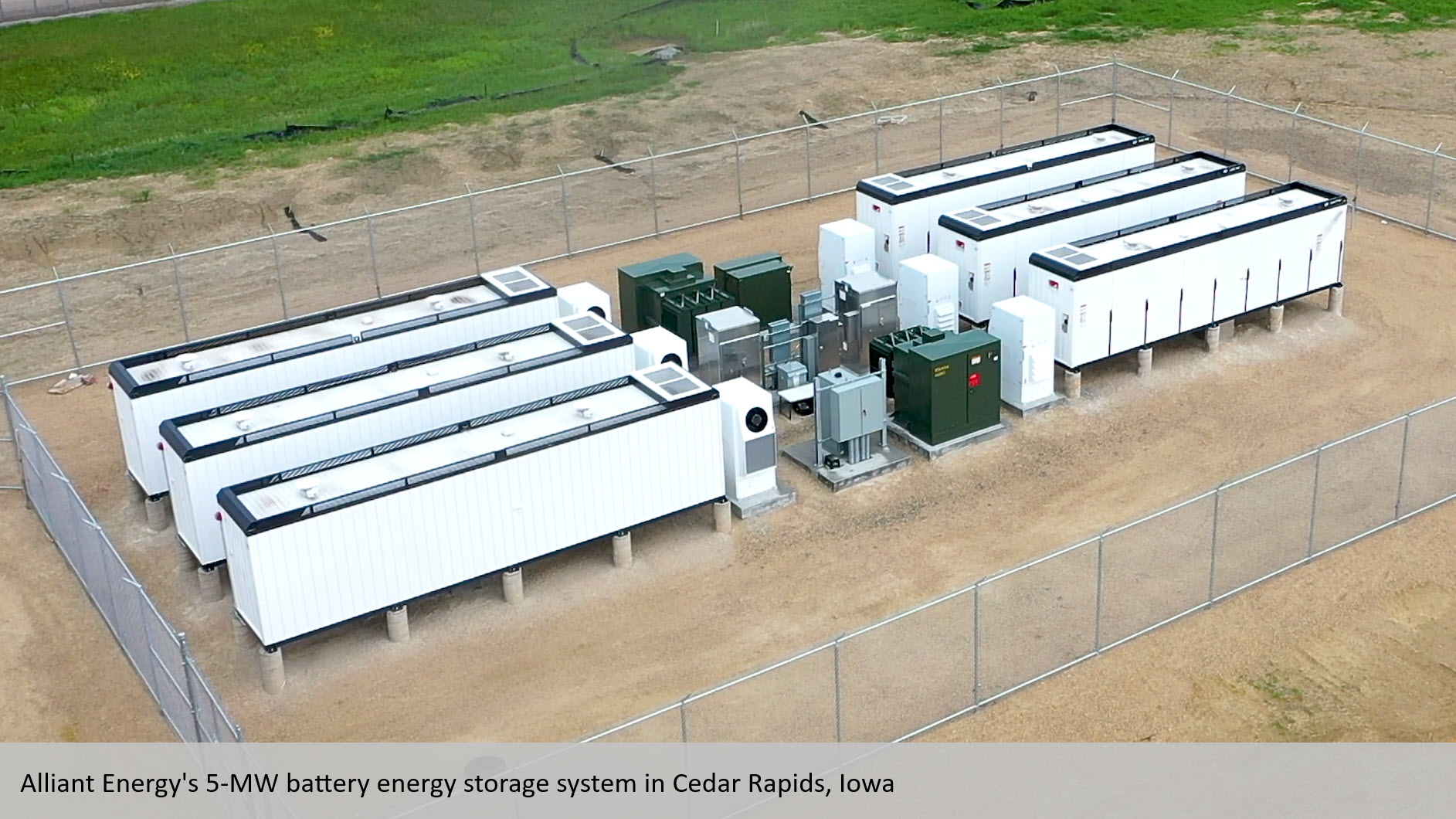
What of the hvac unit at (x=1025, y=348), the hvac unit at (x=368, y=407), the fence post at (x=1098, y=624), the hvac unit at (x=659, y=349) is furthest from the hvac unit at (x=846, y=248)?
the fence post at (x=1098, y=624)

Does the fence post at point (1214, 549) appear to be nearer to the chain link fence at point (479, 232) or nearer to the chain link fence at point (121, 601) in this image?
the chain link fence at point (121, 601)

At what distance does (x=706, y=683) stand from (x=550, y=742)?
2.53 m

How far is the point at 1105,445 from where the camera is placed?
3183 centimetres

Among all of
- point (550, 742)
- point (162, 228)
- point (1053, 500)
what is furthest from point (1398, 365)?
point (162, 228)

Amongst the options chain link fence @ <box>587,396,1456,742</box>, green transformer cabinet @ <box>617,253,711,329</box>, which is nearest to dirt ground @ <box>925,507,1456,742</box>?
chain link fence @ <box>587,396,1456,742</box>

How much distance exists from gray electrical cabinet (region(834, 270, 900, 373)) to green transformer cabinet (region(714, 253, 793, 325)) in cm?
133

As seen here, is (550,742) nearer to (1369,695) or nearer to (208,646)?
(208,646)

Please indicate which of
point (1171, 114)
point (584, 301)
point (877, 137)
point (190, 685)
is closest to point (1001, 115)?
point (877, 137)

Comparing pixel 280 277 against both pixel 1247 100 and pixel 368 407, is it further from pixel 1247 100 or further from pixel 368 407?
pixel 1247 100

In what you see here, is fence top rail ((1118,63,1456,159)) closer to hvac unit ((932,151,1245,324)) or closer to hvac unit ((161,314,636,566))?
hvac unit ((932,151,1245,324))

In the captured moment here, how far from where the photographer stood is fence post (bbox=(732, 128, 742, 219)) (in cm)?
4384

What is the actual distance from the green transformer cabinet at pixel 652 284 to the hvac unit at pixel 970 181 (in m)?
4.38

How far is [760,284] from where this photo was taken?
117 ft

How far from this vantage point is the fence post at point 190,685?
21.5m
